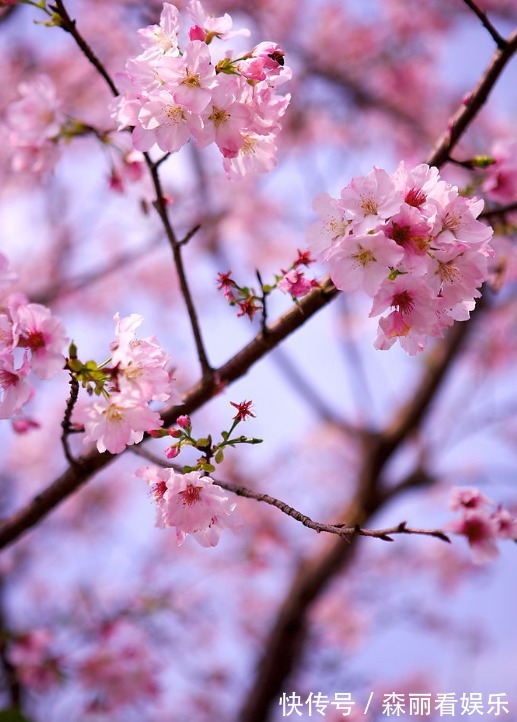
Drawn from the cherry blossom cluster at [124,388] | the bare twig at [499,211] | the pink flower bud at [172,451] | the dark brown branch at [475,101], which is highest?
the dark brown branch at [475,101]

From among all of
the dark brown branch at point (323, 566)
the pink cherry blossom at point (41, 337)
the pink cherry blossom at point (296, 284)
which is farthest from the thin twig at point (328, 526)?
the dark brown branch at point (323, 566)

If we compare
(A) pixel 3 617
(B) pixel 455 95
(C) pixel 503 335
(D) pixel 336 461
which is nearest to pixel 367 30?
(B) pixel 455 95

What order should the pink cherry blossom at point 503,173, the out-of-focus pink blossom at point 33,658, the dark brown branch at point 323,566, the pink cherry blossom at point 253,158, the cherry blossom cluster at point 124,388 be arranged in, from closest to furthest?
the cherry blossom cluster at point 124,388
the pink cherry blossom at point 253,158
the pink cherry blossom at point 503,173
the out-of-focus pink blossom at point 33,658
the dark brown branch at point 323,566

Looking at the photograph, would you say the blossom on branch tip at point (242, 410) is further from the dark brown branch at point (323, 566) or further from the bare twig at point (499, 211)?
the dark brown branch at point (323, 566)

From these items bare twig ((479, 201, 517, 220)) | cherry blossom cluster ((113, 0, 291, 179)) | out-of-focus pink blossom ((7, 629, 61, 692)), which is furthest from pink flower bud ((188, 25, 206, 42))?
out-of-focus pink blossom ((7, 629, 61, 692))

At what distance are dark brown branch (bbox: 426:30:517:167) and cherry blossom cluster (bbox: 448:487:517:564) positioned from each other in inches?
39.3

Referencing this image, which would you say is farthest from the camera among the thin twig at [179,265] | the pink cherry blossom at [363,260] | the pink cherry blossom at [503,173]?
the pink cherry blossom at [503,173]

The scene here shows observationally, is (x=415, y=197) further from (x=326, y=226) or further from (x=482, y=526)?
(x=482, y=526)

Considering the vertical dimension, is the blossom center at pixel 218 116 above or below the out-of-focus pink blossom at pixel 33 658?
above

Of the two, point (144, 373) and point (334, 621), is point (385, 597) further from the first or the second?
point (144, 373)

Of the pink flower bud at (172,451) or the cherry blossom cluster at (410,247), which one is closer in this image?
the cherry blossom cluster at (410,247)

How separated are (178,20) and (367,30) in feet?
24.4

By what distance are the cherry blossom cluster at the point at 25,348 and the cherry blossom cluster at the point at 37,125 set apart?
3.45 feet

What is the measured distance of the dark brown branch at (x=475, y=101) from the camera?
1.90 m
